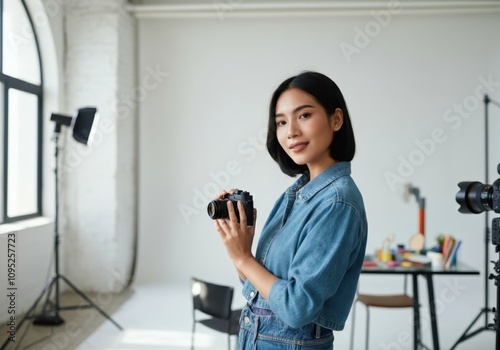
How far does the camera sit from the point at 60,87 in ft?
14.6

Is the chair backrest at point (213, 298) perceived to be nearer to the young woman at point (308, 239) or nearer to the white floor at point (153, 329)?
the white floor at point (153, 329)

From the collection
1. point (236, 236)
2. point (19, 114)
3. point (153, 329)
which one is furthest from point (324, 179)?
point (19, 114)

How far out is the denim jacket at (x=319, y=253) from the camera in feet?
3.19

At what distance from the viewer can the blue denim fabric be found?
3.50 ft

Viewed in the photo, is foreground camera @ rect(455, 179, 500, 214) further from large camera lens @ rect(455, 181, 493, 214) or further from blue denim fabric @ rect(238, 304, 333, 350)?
blue denim fabric @ rect(238, 304, 333, 350)

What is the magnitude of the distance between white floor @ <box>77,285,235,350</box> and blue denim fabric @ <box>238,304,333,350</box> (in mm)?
2308

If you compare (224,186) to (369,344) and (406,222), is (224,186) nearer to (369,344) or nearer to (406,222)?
(406,222)

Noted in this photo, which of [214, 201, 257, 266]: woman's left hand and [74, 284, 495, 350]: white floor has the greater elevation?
[214, 201, 257, 266]: woman's left hand

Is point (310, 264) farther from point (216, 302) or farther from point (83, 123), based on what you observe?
point (83, 123)

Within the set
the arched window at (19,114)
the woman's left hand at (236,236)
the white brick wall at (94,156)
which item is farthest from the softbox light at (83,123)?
the woman's left hand at (236,236)

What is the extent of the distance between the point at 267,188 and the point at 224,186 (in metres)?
0.44

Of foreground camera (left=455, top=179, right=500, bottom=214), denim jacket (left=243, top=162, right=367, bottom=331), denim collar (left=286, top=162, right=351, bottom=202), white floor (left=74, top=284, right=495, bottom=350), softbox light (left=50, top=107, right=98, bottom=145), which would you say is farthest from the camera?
softbox light (left=50, top=107, right=98, bottom=145)

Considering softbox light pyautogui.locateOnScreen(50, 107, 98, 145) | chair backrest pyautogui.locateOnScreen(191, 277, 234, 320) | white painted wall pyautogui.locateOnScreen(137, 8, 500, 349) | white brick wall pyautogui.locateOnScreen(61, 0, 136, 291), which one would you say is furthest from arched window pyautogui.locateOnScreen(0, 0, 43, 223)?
chair backrest pyautogui.locateOnScreen(191, 277, 234, 320)

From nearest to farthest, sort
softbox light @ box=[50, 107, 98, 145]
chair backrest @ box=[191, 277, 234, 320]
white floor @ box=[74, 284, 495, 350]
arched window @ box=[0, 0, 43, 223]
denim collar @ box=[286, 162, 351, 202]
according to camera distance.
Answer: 1. denim collar @ box=[286, 162, 351, 202]
2. chair backrest @ box=[191, 277, 234, 320]
3. white floor @ box=[74, 284, 495, 350]
4. softbox light @ box=[50, 107, 98, 145]
5. arched window @ box=[0, 0, 43, 223]
